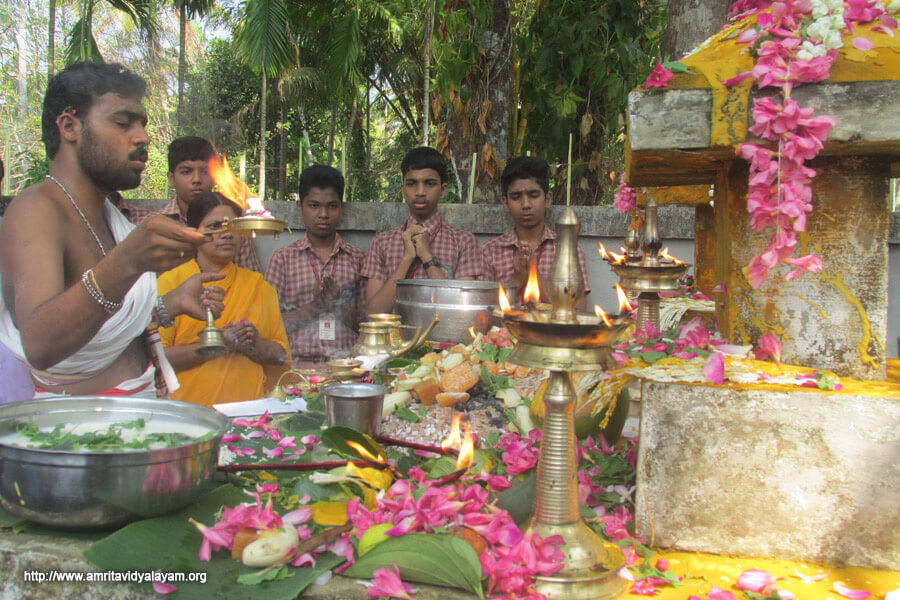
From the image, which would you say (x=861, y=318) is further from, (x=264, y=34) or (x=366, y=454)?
(x=264, y=34)

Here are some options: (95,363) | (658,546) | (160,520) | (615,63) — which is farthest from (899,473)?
(615,63)

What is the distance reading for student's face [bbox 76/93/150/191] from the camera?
2342 mm

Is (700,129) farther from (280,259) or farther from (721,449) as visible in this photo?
(280,259)

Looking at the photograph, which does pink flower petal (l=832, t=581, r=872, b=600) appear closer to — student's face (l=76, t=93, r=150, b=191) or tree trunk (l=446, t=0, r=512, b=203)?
student's face (l=76, t=93, r=150, b=191)

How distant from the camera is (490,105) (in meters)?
6.70

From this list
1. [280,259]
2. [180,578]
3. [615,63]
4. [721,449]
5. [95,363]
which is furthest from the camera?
[615,63]

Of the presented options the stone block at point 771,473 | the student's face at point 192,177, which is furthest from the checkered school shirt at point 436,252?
the stone block at point 771,473

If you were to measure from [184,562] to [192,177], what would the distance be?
10.0 ft

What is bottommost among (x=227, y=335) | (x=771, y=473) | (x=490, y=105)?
(x=771, y=473)

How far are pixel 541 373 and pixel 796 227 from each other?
5.32ft

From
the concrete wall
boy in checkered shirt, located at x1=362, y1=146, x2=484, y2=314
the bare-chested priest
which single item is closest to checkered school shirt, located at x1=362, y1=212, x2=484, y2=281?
boy in checkered shirt, located at x1=362, y1=146, x2=484, y2=314

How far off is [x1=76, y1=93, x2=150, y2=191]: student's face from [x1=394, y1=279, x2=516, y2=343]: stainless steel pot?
1702mm

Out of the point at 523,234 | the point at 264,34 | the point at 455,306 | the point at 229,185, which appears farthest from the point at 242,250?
the point at 264,34

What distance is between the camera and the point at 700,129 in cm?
169
